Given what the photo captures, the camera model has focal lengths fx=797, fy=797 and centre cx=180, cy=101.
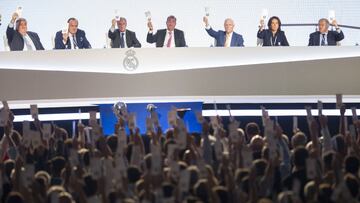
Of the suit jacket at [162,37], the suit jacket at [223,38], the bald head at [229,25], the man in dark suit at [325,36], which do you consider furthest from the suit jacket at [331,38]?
the suit jacket at [162,37]

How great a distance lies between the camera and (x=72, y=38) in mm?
10273

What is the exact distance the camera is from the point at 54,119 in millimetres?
10117

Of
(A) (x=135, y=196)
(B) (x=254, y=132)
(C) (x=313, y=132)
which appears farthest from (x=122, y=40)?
(A) (x=135, y=196)

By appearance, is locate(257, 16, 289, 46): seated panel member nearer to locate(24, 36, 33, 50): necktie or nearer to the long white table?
the long white table

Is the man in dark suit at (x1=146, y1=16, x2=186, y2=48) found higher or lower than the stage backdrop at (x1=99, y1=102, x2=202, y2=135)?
higher

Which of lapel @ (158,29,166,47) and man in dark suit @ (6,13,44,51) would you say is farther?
lapel @ (158,29,166,47)

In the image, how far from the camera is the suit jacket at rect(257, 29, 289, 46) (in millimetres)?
10203

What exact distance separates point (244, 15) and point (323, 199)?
604cm

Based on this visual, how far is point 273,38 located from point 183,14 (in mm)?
1260

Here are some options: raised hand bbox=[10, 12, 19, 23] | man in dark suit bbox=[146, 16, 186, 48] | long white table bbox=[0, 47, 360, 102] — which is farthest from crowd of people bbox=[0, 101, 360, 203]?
raised hand bbox=[10, 12, 19, 23]

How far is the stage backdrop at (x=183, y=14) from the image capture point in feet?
34.0

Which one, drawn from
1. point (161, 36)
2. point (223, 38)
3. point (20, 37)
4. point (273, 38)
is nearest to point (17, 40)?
point (20, 37)

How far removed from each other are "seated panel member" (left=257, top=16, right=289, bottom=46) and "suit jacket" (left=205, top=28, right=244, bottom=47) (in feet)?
0.90

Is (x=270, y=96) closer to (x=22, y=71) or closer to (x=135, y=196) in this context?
(x=22, y=71)
